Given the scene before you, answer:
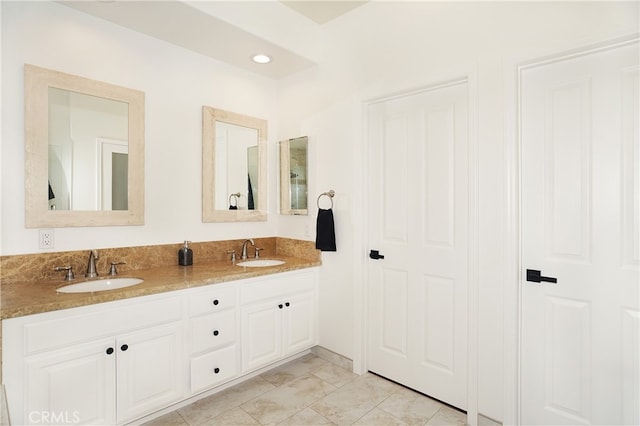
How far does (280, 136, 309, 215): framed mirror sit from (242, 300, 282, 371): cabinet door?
921 millimetres

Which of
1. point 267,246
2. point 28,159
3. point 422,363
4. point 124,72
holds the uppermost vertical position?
point 124,72

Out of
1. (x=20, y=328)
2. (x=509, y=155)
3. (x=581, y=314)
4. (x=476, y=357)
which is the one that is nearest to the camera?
(x=20, y=328)

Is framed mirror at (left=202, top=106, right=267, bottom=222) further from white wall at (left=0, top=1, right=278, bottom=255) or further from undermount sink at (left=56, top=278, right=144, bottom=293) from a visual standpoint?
undermount sink at (left=56, top=278, right=144, bottom=293)

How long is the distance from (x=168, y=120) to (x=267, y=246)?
1.37 meters

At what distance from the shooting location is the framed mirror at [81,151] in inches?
80.7

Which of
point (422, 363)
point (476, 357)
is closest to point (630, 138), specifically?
point (476, 357)

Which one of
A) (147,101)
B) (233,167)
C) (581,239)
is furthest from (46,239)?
(581,239)

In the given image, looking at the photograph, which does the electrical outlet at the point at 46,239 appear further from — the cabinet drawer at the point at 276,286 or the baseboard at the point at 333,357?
the baseboard at the point at 333,357

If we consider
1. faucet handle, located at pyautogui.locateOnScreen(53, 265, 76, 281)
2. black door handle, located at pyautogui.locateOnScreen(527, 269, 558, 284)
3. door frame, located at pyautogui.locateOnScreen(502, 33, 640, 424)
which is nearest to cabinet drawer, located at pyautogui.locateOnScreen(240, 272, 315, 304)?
faucet handle, located at pyautogui.locateOnScreen(53, 265, 76, 281)

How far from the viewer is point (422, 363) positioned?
7.89 ft

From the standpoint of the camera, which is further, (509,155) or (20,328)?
(509,155)

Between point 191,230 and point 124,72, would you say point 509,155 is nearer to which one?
point 191,230

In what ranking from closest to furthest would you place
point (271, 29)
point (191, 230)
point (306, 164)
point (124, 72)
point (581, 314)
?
point (581, 314), point (124, 72), point (271, 29), point (191, 230), point (306, 164)

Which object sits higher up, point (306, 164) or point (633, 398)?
point (306, 164)
